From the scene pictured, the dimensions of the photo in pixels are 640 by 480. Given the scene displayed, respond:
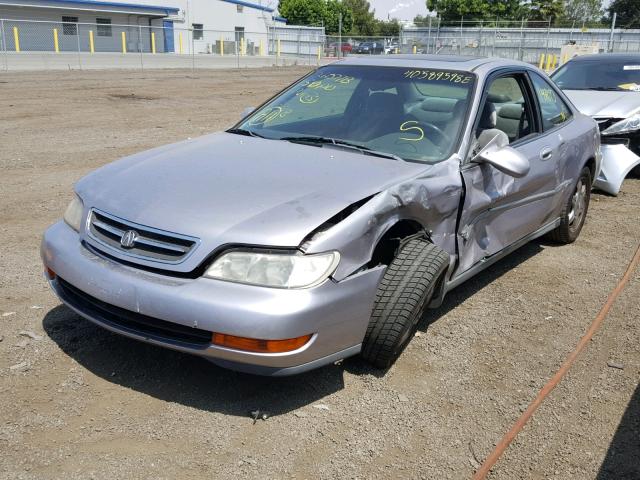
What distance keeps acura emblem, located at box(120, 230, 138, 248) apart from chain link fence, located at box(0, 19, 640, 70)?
2356 centimetres

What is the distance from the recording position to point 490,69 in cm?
436

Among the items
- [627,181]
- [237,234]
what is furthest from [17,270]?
[627,181]

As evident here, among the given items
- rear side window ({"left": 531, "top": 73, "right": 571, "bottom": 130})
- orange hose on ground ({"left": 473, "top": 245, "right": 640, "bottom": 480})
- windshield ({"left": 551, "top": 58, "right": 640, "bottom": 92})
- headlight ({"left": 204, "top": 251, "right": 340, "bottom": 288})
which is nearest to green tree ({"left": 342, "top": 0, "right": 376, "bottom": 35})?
windshield ({"left": 551, "top": 58, "right": 640, "bottom": 92})

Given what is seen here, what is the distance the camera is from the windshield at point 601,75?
29.1ft

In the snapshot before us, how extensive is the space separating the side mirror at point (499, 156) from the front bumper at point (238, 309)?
45.7 inches

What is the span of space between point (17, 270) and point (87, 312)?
1832mm

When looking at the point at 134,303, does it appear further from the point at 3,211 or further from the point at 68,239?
the point at 3,211

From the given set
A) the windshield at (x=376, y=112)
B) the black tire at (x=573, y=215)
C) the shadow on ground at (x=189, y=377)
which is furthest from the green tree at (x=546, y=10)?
the shadow on ground at (x=189, y=377)

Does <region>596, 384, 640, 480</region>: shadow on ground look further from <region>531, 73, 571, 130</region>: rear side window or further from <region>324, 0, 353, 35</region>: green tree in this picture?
<region>324, 0, 353, 35</region>: green tree

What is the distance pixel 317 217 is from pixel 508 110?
2281mm

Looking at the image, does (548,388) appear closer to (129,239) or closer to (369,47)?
(129,239)

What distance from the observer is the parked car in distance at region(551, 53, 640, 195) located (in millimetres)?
7430

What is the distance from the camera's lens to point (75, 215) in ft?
11.1

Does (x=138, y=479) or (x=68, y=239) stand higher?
(x=68, y=239)
